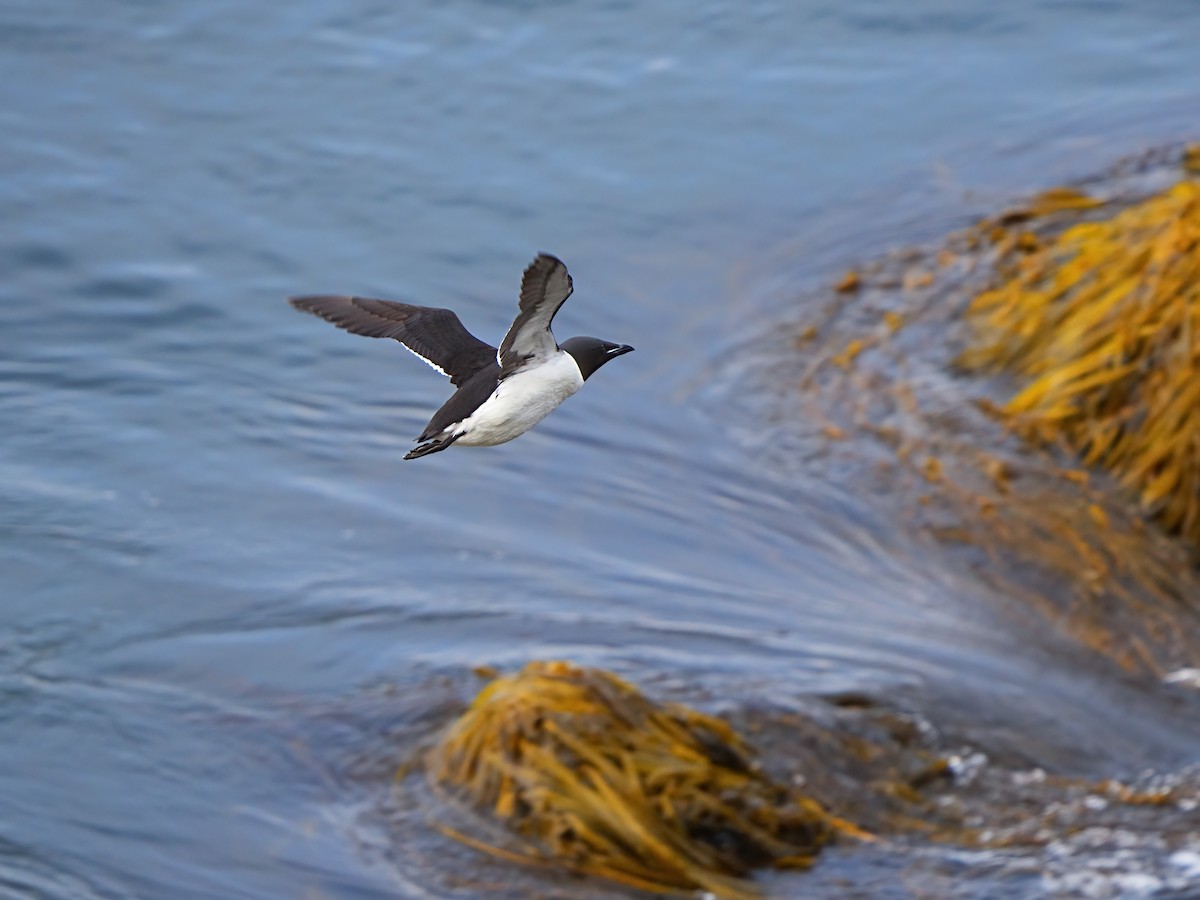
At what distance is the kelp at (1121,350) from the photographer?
25.2 feet

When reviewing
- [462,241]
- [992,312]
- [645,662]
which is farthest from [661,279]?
[645,662]

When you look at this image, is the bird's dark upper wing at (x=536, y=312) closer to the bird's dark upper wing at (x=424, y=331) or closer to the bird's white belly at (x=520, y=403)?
the bird's white belly at (x=520, y=403)

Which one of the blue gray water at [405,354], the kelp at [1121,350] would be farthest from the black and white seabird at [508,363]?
the kelp at [1121,350]

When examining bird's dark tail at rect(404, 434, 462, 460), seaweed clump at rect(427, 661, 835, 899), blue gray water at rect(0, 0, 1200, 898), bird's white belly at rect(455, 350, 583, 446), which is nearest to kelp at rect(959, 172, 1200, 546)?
blue gray water at rect(0, 0, 1200, 898)

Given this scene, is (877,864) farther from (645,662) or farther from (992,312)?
(992,312)

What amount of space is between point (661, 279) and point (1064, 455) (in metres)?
3.17

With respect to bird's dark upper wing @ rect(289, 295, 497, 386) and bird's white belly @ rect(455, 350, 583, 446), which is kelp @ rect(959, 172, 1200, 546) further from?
bird's white belly @ rect(455, 350, 583, 446)

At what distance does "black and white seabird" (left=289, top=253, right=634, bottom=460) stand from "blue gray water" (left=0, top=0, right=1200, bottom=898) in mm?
2007

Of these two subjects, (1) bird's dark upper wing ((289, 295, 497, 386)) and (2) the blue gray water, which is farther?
(2) the blue gray water

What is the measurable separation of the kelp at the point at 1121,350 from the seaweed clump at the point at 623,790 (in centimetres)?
245

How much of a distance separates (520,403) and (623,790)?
86.2 inches

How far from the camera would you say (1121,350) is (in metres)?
8.12

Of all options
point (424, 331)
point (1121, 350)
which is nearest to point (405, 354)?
point (1121, 350)

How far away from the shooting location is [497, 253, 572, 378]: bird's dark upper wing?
13.0 feet
